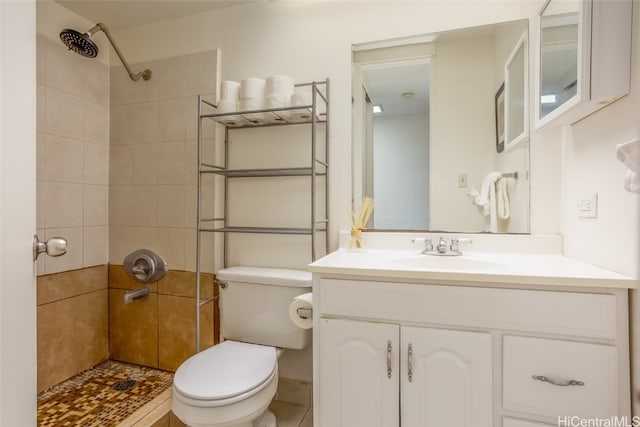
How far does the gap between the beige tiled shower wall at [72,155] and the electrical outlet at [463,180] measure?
207 centimetres

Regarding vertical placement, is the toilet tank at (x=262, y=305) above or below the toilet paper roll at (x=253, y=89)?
below

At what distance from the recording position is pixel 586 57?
96 centimetres

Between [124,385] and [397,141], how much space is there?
1963 millimetres

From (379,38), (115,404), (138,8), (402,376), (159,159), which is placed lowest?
(115,404)

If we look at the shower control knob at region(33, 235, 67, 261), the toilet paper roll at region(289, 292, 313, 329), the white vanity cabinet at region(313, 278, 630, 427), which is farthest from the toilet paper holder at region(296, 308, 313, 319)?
the shower control knob at region(33, 235, 67, 261)

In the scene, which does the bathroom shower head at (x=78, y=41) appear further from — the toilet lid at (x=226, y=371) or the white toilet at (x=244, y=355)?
the toilet lid at (x=226, y=371)

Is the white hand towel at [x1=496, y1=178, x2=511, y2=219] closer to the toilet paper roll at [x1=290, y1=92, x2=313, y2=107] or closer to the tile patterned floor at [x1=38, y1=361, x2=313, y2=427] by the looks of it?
the toilet paper roll at [x1=290, y1=92, x2=313, y2=107]

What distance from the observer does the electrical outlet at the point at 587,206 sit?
1.09 metres

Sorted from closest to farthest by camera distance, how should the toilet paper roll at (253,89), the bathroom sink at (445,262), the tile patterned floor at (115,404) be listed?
the bathroom sink at (445,262) → the tile patterned floor at (115,404) → the toilet paper roll at (253,89)

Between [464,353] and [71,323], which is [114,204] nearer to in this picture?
[71,323]

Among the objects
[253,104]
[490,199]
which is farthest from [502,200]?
[253,104]

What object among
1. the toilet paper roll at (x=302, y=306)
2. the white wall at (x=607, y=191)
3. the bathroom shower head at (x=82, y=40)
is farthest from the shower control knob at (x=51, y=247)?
the white wall at (x=607, y=191)

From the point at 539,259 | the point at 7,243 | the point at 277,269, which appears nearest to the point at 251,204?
the point at 277,269

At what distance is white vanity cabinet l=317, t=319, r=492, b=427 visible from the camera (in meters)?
0.99
